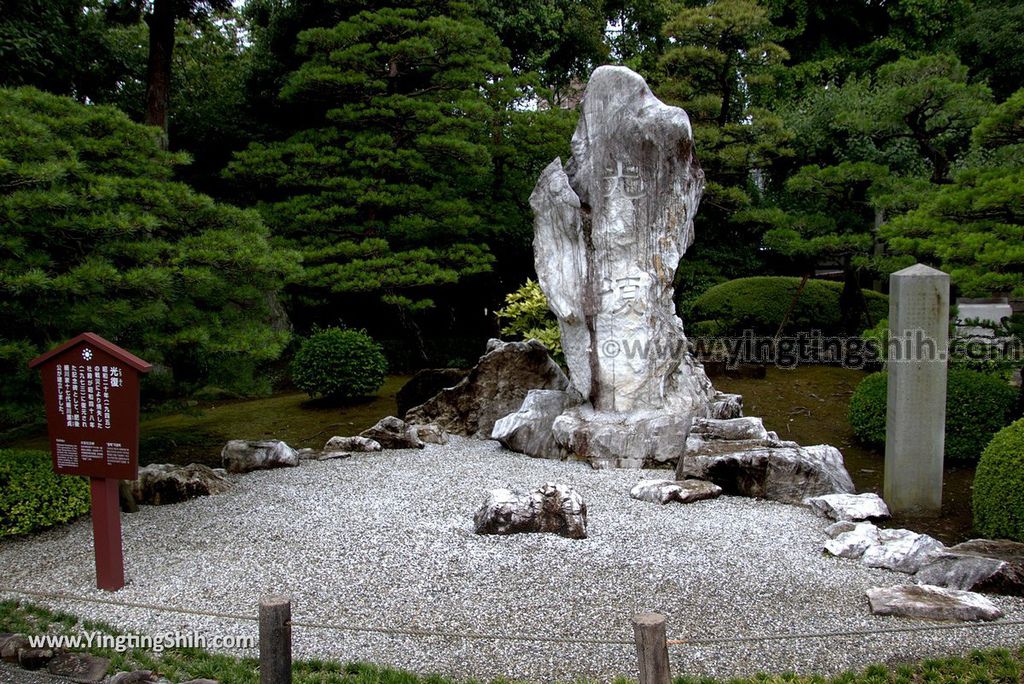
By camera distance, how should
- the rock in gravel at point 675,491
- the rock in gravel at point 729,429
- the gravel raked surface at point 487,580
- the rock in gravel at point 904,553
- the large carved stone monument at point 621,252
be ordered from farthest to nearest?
the large carved stone monument at point 621,252 < the rock in gravel at point 729,429 < the rock in gravel at point 675,491 < the rock in gravel at point 904,553 < the gravel raked surface at point 487,580

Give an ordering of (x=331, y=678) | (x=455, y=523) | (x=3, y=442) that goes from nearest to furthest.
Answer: (x=331, y=678) < (x=455, y=523) < (x=3, y=442)

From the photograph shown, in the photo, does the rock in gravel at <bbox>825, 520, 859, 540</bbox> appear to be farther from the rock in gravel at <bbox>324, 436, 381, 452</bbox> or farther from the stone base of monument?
the rock in gravel at <bbox>324, 436, 381, 452</bbox>

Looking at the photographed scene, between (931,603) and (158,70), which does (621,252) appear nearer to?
(931,603)

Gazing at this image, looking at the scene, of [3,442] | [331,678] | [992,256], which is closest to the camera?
[331,678]

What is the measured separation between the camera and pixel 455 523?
573 centimetres

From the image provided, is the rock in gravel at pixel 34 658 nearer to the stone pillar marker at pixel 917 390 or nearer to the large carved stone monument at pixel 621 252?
the large carved stone monument at pixel 621 252

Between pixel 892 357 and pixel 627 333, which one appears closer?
pixel 892 357

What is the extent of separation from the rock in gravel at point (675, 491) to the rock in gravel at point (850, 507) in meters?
0.80

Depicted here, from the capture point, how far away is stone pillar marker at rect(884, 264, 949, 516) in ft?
19.5

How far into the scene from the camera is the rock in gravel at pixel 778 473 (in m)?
6.32

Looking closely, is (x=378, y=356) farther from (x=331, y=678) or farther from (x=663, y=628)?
(x=663, y=628)

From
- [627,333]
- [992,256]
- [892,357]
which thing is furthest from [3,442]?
[992,256]

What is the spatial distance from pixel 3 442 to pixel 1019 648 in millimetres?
9405

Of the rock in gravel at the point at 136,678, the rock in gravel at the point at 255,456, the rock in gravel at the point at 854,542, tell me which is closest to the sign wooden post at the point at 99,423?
the rock in gravel at the point at 136,678
